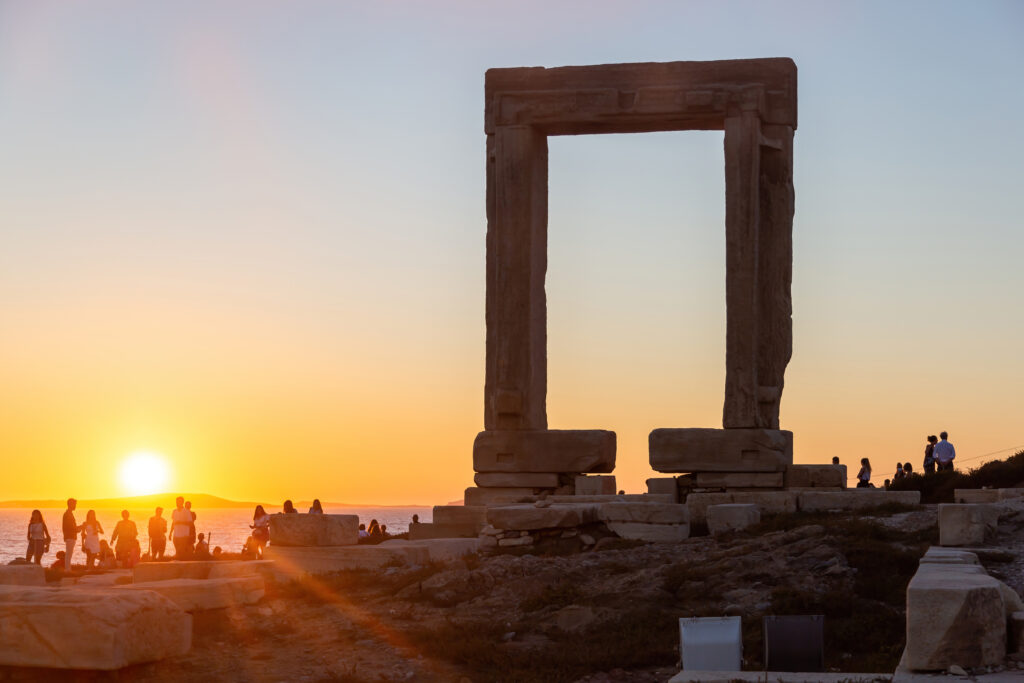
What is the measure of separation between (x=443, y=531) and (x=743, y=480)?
4.36 metres

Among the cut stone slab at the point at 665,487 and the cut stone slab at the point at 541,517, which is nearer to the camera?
the cut stone slab at the point at 541,517

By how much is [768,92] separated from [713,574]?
9.01m

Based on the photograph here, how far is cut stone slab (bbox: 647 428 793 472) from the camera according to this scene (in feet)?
63.3

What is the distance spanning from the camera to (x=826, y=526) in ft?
49.7

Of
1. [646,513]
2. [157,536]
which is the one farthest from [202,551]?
[646,513]

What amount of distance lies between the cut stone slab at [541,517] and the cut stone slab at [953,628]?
922 cm

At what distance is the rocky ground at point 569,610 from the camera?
453 inches

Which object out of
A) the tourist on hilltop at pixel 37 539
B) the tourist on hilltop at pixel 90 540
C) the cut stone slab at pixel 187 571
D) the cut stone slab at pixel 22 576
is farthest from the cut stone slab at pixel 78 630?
the tourist on hilltop at pixel 90 540

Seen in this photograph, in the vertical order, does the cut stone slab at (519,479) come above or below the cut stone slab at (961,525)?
above

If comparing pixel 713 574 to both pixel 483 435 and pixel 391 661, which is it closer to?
pixel 391 661

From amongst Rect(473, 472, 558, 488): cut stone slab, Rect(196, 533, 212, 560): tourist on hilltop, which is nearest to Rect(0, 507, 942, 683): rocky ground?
Rect(473, 472, 558, 488): cut stone slab

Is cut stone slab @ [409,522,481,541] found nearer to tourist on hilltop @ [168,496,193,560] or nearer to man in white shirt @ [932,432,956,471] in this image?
tourist on hilltop @ [168,496,193,560]

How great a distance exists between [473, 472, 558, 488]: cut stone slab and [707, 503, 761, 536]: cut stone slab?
388 cm

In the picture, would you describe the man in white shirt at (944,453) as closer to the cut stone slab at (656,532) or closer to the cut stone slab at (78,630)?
the cut stone slab at (656,532)
